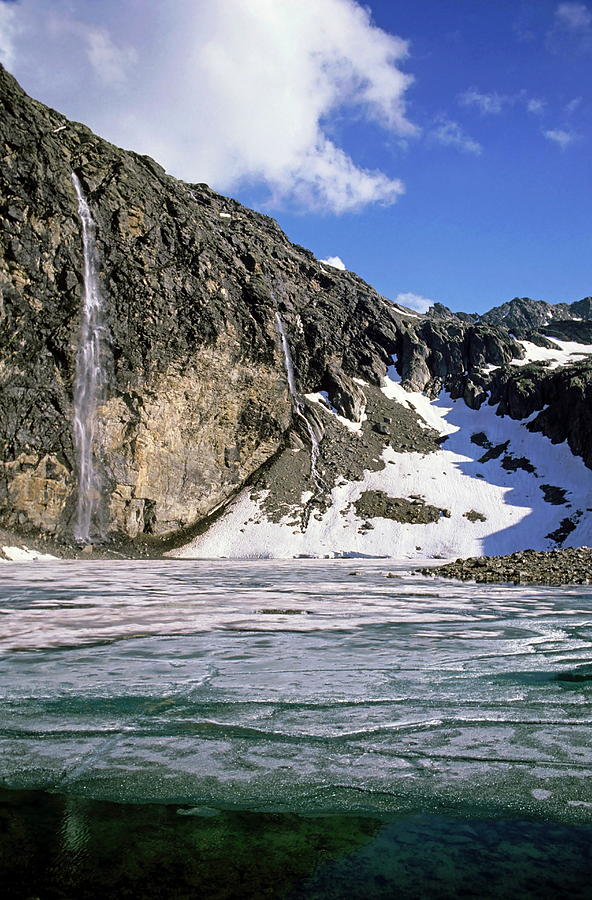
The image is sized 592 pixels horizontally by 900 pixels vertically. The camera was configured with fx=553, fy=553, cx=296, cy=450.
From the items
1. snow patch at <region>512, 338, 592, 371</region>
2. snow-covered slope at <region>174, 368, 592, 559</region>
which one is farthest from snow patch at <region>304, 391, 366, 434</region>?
snow patch at <region>512, 338, 592, 371</region>

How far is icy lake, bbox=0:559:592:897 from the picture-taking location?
4035mm

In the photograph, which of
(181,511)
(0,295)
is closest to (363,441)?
(181,511)

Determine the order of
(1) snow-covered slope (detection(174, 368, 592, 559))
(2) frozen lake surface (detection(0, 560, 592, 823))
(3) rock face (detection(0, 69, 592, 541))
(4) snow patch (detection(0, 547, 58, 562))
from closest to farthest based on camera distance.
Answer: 1. (2) frozen lake surface (detection(0, 560, 592, 823))
2. (4) snow patch (detection(0, 547, 58, 562))
3. (3) rock face (detection(0, 69, 592, 541))
4. (1) snow-covered slope (detection(174, 368, 592, 559))

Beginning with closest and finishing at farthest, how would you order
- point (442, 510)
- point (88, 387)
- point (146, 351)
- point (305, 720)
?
point (305, 720) < point (88, 387) < point (146, 351) < point (442, 510)

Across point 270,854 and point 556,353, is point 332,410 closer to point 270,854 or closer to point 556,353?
point 556,353

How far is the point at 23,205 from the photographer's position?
172 ft

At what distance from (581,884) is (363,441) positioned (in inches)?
2704

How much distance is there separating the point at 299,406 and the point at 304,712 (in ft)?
215

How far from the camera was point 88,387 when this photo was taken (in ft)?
182

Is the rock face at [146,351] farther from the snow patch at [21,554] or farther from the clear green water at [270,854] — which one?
the clear green water at [270,854]

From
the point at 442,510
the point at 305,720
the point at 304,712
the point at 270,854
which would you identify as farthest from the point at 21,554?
the point at 270,854

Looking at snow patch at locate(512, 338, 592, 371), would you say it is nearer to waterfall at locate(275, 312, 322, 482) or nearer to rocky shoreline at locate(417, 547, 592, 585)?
waterfall at locate(275, 312, 322, 482)

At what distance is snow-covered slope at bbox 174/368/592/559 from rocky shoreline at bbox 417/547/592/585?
864 inches

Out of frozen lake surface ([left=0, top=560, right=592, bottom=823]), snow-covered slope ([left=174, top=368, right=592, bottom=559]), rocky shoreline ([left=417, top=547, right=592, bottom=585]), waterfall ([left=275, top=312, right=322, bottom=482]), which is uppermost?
waterfall ([left=275, top=312, right=322, bottom=482])
